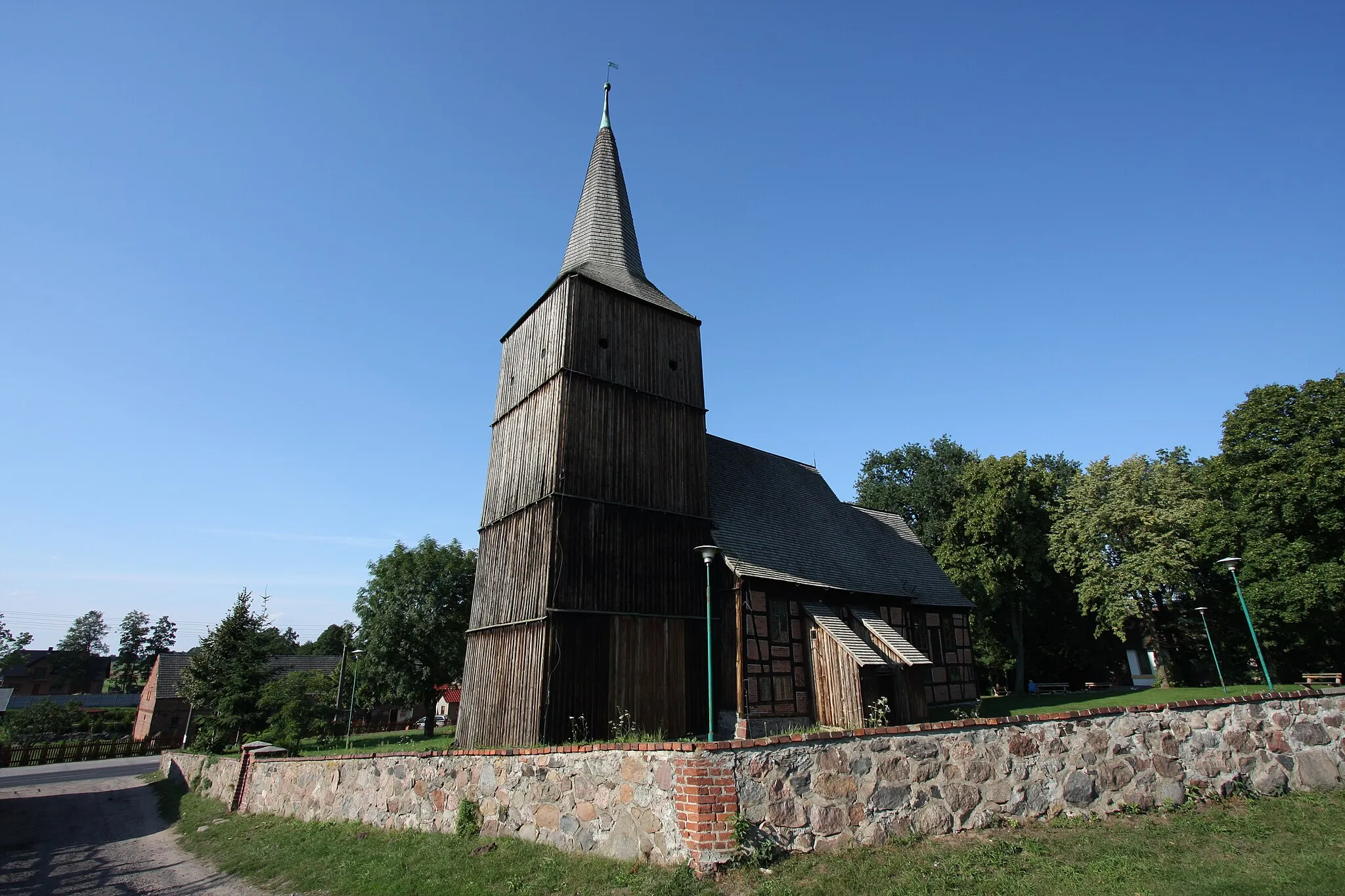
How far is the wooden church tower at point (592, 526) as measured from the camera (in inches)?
599

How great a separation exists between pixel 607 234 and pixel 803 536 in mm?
12178

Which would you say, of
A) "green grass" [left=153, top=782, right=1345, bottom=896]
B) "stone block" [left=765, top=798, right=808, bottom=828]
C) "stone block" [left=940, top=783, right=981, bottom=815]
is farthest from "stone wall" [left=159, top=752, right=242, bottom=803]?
"stone block" [left=940, top=783, right=981, bottom=815]

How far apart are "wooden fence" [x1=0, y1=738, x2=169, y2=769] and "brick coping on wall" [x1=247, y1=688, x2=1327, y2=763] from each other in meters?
40.6

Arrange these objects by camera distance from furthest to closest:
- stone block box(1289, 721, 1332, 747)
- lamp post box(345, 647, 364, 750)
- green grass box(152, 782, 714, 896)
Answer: lamp post box(345, 647, 364, 750), stone block box(1289, 721, 1332, 747), green grass box(152, 782, 714, 896)

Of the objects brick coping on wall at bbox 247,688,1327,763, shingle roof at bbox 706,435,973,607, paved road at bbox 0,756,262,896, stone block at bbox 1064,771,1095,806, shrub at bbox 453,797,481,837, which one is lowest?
paved road at bbox 0,756,262,896

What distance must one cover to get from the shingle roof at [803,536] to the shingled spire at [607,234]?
6.01 metres

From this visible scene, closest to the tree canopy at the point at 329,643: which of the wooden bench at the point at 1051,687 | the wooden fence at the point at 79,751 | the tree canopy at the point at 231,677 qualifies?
the wooden fence at the point at 79,751

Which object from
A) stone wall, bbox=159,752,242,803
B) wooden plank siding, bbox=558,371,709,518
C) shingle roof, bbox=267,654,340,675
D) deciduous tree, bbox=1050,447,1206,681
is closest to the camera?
wooden plank siding, bbox=558,371,709,518

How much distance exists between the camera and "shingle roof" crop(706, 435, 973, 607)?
19.7m

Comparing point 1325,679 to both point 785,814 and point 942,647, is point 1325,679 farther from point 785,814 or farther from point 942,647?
point 785,814

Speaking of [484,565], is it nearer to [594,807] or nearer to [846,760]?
[594,807]

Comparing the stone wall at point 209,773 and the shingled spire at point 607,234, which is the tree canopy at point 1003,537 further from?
the stone wall at point 209,773

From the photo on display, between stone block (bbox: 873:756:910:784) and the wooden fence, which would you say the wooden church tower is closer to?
stone block (bbox: 873:756:910:784)

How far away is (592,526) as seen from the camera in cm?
1628
